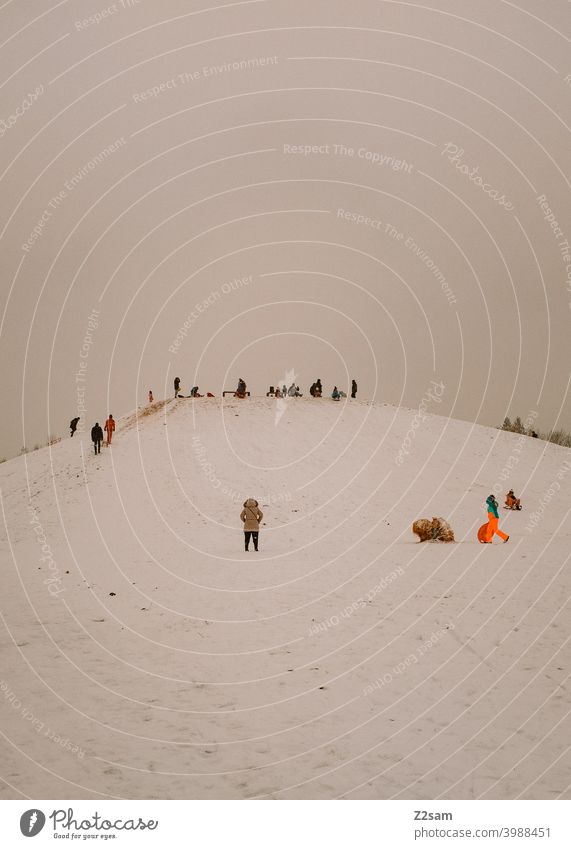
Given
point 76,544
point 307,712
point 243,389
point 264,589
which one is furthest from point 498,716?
point 243,389

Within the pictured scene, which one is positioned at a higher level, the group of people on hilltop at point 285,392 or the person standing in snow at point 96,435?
the group of people on hilltop at point 285,392

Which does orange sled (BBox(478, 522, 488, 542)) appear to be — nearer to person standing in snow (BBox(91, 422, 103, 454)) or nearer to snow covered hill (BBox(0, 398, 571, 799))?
snow covered hill (BBox(0, 398, 571, 799))
